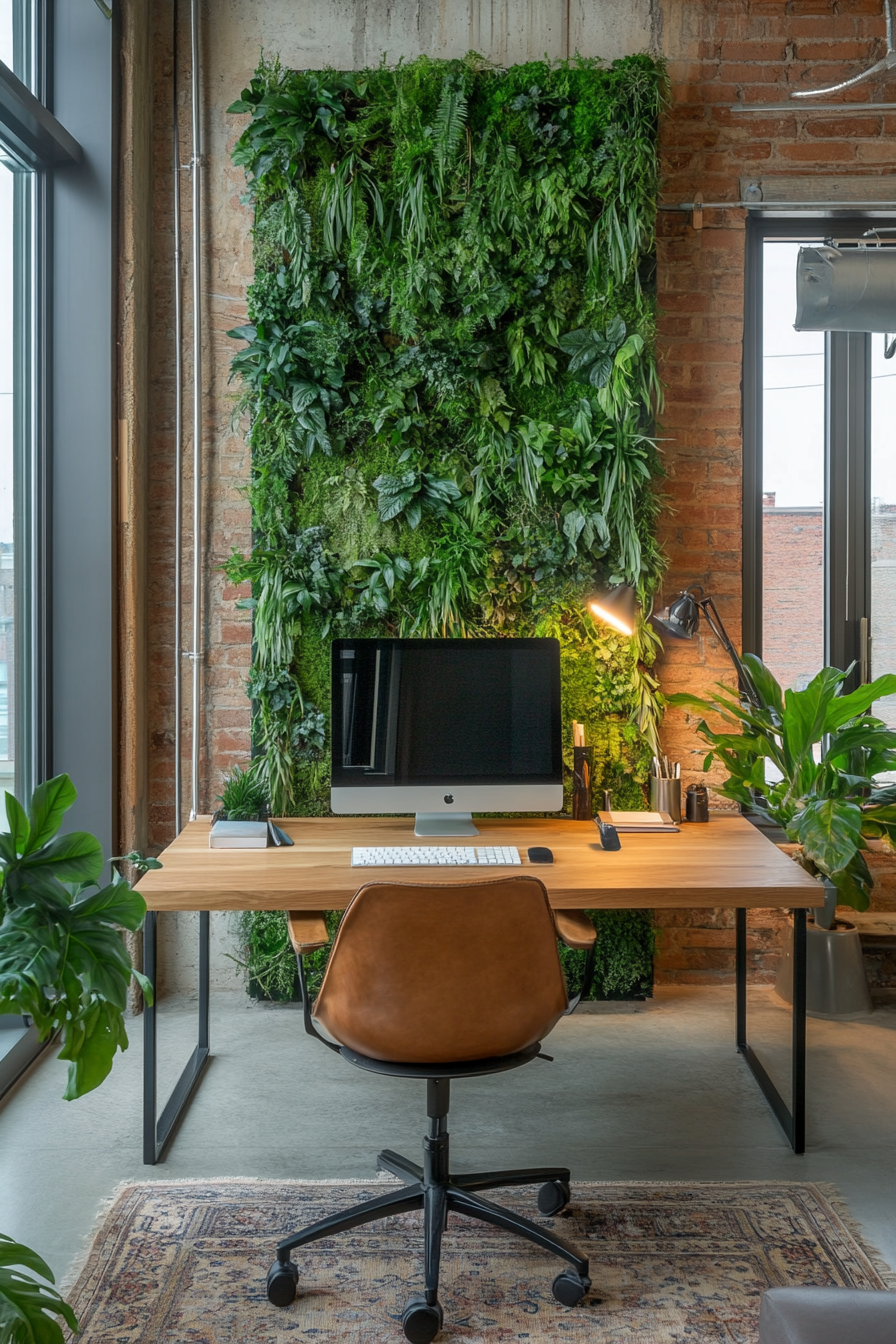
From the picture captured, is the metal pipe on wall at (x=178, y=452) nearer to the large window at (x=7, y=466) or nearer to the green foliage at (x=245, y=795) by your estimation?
the green foliage at (x=245, y=795)

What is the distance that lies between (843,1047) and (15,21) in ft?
12.5

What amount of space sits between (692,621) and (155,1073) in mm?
1894

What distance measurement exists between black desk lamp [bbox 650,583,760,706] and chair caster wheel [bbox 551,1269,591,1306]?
1730 mm

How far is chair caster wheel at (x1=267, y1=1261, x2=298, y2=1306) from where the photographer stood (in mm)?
1925

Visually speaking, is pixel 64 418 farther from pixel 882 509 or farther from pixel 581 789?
pixel 882 509

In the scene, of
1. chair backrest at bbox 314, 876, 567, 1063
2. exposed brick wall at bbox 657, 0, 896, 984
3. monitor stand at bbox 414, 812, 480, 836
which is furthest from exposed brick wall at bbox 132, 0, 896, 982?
chair backrest at bbox 314, 876, 567, 1063

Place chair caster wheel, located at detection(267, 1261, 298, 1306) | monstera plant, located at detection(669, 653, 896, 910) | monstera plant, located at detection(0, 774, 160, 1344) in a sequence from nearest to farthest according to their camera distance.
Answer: monstera plant, located at detection(0, 774, 160, 1344) → chair caster wheel, located at detection(267, 1261, 298, 1306) → monstera plant, located at detection(669, 653, 896, 910)

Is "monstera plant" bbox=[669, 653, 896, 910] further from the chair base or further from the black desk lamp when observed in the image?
the chair base

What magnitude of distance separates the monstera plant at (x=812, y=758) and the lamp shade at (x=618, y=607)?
0.97 feet

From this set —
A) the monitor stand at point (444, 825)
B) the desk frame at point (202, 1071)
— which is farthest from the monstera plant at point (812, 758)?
the monitor stand at point (444, 825)

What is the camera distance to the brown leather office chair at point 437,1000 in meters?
1.81

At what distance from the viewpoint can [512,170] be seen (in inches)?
124

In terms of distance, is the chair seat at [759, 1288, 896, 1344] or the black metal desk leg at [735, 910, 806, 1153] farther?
the black metal desk leg at [735, 910, 806, 1153]

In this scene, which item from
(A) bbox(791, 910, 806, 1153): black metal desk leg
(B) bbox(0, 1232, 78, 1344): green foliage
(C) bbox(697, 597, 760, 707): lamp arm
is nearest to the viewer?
(B) bbox(0, 1232, 78, 1344): green foliage
